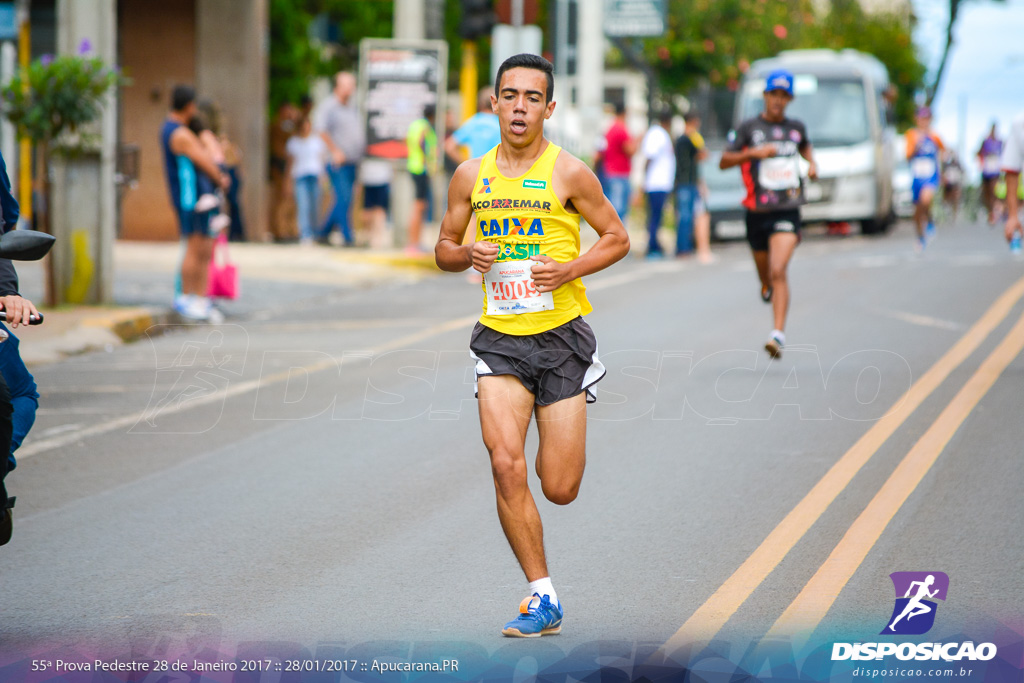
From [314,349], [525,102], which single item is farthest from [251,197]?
[525,102]

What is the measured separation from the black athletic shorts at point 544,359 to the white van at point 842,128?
19263 mm

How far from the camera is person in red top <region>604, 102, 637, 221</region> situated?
21484 mm

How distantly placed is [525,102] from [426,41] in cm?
1644

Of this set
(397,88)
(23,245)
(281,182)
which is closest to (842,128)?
(397,88)

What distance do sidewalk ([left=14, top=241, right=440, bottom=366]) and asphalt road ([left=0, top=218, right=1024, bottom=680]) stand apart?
1.54 ft

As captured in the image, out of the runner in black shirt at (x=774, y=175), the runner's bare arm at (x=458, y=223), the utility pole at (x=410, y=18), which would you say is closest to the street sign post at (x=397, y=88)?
the utility pole at (x=410, y=18)

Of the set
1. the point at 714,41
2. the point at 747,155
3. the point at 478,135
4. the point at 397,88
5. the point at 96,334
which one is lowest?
the point at 96,334

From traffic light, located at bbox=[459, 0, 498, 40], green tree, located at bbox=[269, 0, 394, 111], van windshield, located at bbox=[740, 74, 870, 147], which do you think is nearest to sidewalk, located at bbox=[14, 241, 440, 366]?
traffic light, located at bbox=[459, 0, 498, 40]

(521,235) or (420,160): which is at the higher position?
(420,160)

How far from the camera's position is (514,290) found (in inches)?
196

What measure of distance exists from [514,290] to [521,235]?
0.18 m

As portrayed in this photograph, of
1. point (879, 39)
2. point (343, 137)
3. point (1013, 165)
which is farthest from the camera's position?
point (879, 39)

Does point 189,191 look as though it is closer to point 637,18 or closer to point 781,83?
point 781,83

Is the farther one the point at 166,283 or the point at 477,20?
the point at 477,20
